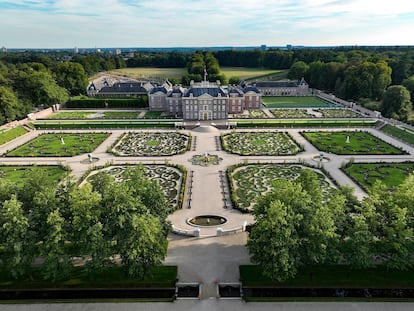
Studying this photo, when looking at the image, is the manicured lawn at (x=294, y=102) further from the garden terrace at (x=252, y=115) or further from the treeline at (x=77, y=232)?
the treeline at (x=77, y=232)

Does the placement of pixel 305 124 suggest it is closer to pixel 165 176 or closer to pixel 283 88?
pixel 165 176

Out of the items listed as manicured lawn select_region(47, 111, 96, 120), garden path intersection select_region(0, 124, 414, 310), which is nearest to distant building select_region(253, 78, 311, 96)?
garden path intersection select_region(0, 124, 414, 310)

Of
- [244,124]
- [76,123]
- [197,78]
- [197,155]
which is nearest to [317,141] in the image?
[244,124]

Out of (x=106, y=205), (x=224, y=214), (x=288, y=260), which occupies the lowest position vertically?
(x=224, y=214)

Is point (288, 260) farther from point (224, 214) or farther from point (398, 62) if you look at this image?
point (398, 62)

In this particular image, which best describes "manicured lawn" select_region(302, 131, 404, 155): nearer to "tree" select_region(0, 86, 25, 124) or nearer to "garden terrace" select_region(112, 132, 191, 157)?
"garden terrace" select_region(112, 132, 191, 157)

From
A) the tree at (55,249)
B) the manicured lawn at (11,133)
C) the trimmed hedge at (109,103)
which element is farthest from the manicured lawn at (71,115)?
the tree at (55,249)

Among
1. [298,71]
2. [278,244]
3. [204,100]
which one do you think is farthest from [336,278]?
[298,71]
